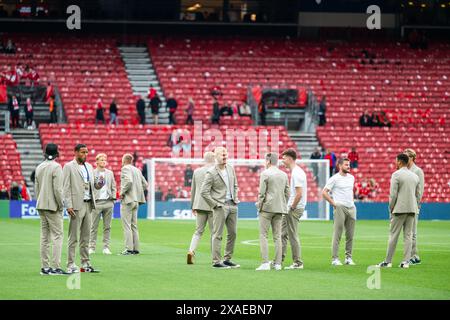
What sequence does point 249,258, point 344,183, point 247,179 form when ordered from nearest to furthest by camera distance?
point 344,183, point 249,258, point 247,179

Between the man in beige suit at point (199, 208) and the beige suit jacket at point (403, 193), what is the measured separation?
3.66 m

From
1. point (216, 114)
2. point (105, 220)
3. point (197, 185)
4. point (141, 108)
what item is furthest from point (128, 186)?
point (216, 114)

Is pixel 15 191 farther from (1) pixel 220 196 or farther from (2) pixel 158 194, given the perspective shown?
(1) pixel 220 196

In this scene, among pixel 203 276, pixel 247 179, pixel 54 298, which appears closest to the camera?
pixel 54 298

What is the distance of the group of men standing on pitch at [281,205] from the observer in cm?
2059

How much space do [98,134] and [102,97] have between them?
386 cm

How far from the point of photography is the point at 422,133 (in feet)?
177

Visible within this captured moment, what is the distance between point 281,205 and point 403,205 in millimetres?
2685

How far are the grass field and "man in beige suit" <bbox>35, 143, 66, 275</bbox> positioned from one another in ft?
1.59

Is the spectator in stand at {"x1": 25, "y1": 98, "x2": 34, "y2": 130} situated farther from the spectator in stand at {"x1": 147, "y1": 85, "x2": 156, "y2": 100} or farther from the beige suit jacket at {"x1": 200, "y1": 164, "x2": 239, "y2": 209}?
the beige suit jacket at {"x1": 200, "y1": 164, "x2": 239, "y2": 209}

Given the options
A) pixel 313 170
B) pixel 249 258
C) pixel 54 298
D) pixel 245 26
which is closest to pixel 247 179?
pixel 313 170

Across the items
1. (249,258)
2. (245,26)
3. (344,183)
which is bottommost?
(249,258)

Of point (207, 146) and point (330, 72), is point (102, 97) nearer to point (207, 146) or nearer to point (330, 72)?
point (207, 146)

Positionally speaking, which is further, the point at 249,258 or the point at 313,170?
the point at 313,170
